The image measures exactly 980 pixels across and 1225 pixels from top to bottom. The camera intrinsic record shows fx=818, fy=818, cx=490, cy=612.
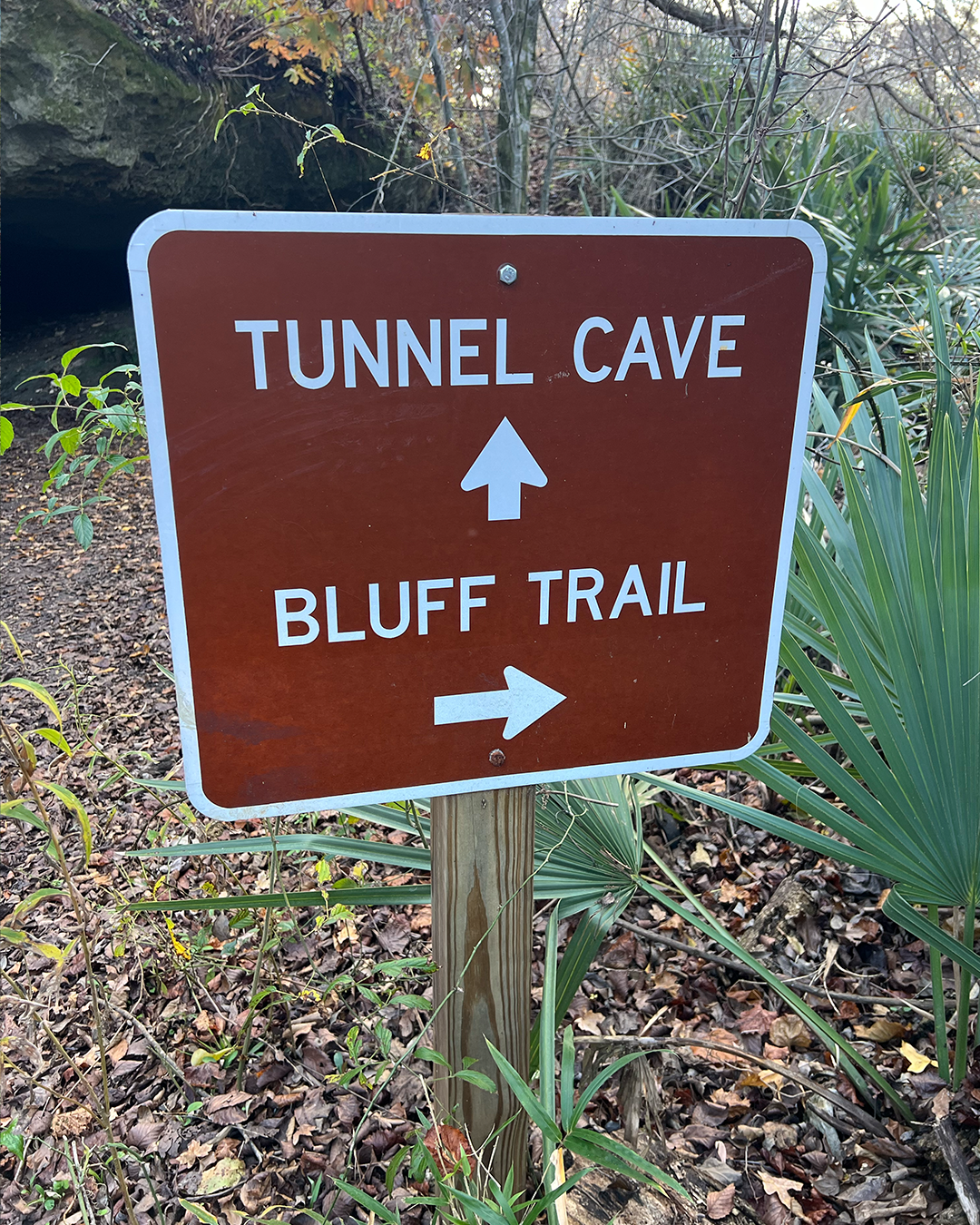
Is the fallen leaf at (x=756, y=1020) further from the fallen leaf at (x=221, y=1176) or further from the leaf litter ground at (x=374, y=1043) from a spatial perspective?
the fallen leaf at (x=221, y=1176)

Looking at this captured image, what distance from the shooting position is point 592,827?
59.7 inches

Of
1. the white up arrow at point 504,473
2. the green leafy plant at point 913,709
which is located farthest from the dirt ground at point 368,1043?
the white up arrow at point 504,473

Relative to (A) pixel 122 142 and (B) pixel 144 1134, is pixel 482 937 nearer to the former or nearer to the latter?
(B) pixel 144 1134

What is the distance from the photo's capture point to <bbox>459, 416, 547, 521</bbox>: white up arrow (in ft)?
2.88

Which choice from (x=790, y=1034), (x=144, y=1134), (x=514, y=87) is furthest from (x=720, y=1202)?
(x=514, y=87)

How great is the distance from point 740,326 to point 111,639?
13.3 feet

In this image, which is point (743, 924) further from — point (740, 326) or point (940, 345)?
point (740, 326)

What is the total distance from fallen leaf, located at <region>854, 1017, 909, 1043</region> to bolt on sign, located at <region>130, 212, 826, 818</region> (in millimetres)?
1262

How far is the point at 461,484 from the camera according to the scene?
88cm

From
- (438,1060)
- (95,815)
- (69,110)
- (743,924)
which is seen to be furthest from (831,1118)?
(69,110)

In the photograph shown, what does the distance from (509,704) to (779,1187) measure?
1222mm

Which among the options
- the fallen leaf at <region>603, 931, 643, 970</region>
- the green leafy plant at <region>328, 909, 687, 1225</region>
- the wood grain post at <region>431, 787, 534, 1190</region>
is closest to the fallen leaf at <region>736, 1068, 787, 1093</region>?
the fallen leaf at <region>603, 931, 643, 970</region>

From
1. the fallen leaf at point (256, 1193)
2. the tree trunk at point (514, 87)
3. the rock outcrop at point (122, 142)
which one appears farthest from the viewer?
the rock outcrop at point (122, 142)

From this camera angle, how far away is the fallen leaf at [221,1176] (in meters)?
1.66
